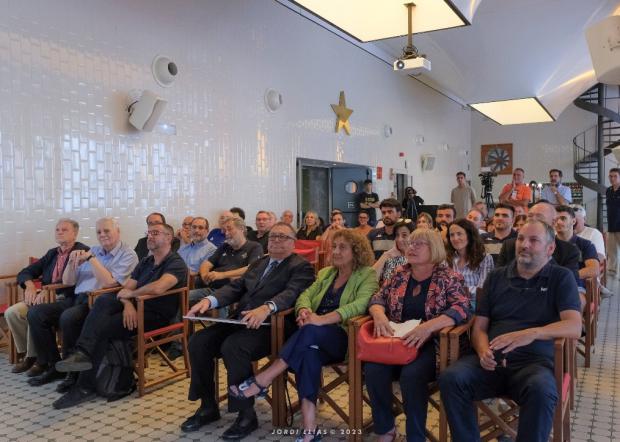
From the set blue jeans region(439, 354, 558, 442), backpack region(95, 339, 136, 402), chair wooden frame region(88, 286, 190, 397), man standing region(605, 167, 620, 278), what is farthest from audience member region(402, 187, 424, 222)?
blue jeans region(439, 354, 558, 442)

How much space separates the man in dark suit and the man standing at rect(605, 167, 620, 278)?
6190mm

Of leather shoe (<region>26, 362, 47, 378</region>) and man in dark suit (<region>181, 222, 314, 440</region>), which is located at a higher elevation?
man in dark suit (<region>181, 222, 314, 440</region>)

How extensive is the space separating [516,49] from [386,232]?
5187 millimetres

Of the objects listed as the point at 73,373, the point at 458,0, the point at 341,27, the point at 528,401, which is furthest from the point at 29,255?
the point at 458,0

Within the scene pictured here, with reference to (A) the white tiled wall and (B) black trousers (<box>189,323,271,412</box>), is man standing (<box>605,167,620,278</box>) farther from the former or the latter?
(B) black trousers (<box>189,323,271,412</box>)

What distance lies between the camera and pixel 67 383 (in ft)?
11.3

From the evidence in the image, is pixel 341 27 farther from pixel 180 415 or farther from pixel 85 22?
pixel 180 415

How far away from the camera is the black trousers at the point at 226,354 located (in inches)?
105

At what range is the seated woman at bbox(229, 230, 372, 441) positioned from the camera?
2537 millimetres

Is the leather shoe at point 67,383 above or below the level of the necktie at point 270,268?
below

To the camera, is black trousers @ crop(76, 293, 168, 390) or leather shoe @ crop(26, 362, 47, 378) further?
leather shoe @ crop(26, 362, 47, 378)

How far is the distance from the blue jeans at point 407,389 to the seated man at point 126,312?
5.39ft

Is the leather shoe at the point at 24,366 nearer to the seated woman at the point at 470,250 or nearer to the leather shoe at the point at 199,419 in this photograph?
the leather shoe at the point at 199,419

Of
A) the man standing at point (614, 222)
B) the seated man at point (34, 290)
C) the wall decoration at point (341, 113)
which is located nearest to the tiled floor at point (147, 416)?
the seated man at point (34, 290)
